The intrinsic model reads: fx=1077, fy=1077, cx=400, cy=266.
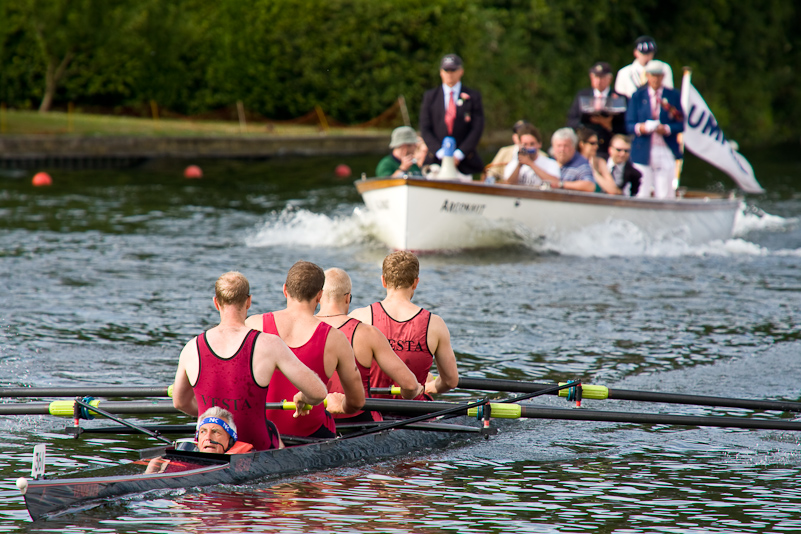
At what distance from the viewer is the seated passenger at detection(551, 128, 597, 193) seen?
14.0m

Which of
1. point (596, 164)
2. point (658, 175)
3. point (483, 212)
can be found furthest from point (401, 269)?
point (658, 175)

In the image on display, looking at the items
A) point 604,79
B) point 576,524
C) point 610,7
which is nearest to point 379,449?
point 576,524

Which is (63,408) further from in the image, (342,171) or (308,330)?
(342,171)

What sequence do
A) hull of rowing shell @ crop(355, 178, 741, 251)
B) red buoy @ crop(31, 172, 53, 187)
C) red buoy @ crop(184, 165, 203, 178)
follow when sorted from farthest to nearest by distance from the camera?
red buoy @ crop(184, 165, 203, 178) < red buoy @ crop(31, 172, 53, 187) < hull of rowing shell @ crop(355, 178, 741, 251)

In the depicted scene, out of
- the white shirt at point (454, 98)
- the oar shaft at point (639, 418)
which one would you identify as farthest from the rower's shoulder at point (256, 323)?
the white shirt at point (454, 98)

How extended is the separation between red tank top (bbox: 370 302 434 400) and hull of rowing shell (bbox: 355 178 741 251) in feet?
23.1

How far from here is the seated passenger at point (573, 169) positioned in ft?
46.0

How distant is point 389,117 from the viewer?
33812mm

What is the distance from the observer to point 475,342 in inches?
388

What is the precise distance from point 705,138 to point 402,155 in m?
4.71

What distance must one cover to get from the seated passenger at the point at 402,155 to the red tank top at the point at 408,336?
7679 mm

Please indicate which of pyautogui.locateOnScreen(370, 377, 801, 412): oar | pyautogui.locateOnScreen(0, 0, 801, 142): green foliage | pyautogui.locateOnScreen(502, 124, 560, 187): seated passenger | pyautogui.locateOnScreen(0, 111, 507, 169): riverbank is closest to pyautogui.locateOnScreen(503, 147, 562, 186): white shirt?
pyautogui.locateOnScreen(502, 124, 560, 187): seated passenger

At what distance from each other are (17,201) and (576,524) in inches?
603

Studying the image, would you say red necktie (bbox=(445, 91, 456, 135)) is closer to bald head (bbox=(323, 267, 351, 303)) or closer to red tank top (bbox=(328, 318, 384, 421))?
red tank top (bbox=(328, 318, 384, 421))
